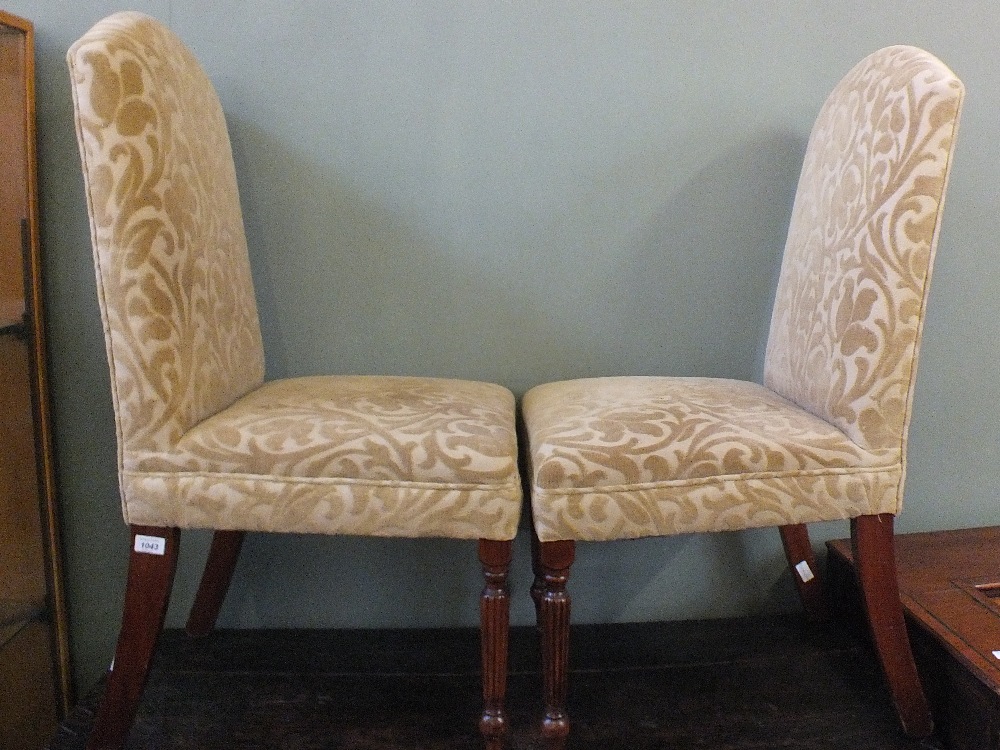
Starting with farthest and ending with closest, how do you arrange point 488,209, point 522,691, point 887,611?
point 488,209 < point 522,691 < point 887,611

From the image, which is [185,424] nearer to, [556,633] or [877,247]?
[556,633]

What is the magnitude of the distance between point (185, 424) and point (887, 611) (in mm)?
Result: 881

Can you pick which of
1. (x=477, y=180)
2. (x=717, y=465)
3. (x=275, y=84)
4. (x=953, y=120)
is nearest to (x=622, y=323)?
(x=477, y=180)

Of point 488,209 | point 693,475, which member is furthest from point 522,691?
point 488,209

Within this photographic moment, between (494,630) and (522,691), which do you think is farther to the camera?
(522,691)

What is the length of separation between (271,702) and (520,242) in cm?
80

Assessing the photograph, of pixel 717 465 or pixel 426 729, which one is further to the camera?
pixel 426 729

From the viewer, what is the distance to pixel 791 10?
1.14 meters

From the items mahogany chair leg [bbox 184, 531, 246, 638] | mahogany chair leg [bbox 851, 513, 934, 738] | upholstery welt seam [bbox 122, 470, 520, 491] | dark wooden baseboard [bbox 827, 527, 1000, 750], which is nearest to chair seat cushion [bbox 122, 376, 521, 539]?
upholstery welt seam [bbox 122, 470, 520, 491]

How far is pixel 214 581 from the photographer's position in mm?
1157

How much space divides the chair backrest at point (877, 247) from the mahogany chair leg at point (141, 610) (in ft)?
2.68

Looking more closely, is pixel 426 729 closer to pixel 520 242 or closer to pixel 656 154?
pixel 520 242

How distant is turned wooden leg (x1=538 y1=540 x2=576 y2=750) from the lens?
82 centimetres

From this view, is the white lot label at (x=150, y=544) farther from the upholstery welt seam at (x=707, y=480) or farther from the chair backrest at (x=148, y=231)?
the upholstery welt seam at (x=707, y=480)
